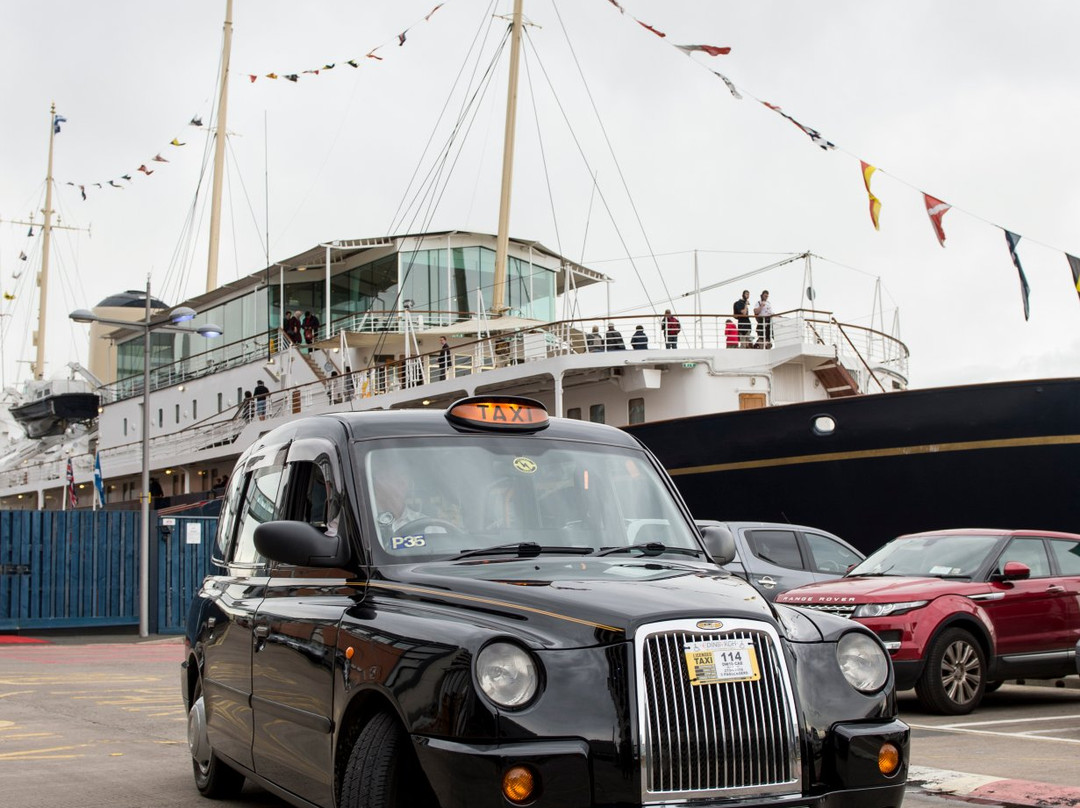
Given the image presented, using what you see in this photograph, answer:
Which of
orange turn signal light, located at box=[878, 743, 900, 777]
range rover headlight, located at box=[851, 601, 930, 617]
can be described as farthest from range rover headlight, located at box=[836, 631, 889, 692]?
range rover headlight, located at box=[851, 601, 930, 617]

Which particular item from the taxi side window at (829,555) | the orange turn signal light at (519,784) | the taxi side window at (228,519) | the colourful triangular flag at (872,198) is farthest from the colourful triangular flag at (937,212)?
the orange turn signal light at (519,784)

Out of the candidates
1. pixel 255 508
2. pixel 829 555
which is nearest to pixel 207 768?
pixel 255 508

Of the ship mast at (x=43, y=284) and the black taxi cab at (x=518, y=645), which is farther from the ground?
the ship mast at (x=43, y=284)

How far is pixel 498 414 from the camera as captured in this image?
5.74 meters

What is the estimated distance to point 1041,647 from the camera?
11.2 m

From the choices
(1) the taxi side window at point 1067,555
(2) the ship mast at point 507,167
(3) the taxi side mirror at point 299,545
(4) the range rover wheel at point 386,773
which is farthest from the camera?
(2) the ship mast at point 507,167

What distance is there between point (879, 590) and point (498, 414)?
5994 millimetres

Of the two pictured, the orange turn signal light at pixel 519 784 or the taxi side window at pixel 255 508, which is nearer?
the orange turn signal light at pixel 519 784

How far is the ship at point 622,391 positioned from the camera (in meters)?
17.9

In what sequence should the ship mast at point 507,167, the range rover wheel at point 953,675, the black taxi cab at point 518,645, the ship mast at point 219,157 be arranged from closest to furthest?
the black taxi cab at point 518,645, the range rover wheel at point 953,675, the ship mast at point 507,167, the ship mast at point 219,157

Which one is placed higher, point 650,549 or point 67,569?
point 650,549

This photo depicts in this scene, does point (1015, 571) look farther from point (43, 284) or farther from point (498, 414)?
point (43, 284)

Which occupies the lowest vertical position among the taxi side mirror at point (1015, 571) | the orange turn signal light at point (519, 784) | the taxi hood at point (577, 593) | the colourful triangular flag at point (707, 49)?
the orange turn signal light at point (519, 784)

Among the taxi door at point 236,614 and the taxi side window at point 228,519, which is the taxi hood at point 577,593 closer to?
the taxi door at point 236,614
